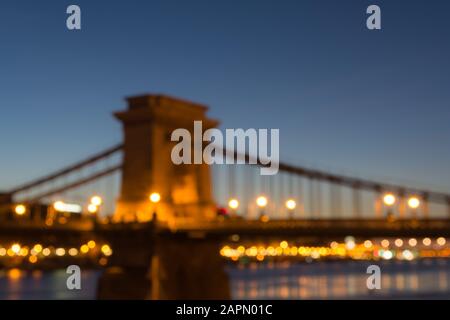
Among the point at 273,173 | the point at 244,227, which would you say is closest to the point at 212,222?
the point at 244,227

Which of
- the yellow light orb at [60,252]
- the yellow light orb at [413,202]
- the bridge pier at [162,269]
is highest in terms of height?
the yellow light orb at [60,252]

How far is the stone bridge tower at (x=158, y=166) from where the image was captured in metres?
60.5

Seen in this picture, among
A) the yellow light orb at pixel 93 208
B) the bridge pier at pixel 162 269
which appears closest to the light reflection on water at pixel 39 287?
the yellow light orb at pixel 93 208

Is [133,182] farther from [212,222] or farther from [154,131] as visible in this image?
[212,222]

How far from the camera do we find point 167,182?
203ft

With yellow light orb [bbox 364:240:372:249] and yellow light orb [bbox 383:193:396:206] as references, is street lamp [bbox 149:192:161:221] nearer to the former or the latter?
yellow light orb [bbox 383:193:396:206]

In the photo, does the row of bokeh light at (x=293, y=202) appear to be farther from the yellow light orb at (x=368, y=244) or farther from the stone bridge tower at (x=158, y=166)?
the yellow light orb at (x=368, y=244)

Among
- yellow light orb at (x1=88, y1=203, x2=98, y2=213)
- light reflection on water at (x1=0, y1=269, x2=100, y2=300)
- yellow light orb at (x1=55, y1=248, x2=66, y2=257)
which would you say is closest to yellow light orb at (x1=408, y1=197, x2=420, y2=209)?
yellow light orb at (x1=88, y1=203, x2=98, y2=213)

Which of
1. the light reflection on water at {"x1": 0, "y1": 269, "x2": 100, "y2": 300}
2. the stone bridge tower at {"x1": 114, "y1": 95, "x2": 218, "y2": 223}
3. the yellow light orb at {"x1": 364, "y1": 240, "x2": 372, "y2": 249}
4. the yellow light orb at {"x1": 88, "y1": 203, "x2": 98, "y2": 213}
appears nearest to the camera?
the stone bridge tower at {"x1": 114, "y1": 95, "x2": 218, "y2": 223}

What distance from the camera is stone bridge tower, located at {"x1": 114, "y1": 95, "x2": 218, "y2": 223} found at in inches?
2383

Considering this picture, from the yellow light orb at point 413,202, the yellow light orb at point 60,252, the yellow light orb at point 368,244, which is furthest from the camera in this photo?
the yellow light orb at point 368,244

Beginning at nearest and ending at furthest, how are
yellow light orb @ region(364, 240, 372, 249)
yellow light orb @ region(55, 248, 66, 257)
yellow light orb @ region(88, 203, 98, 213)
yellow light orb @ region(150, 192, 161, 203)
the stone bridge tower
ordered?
yellow light orb @ region(150, 192, 161, 203)
the stone bridge tower
yellow light orb @ region(88, 203, 98, 213)
yellow light orb @ region(55, 248, 66, 257)
yellow light orb @ region(364, 240, 372, 249)
